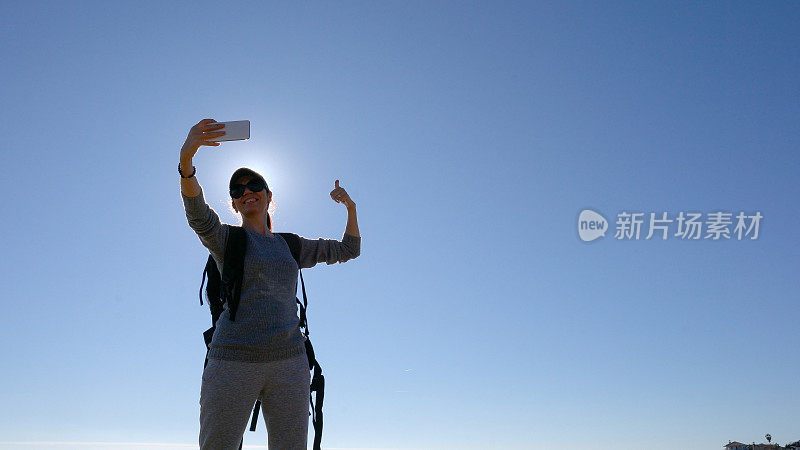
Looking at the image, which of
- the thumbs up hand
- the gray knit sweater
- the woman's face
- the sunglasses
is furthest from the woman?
the thumbs up hand

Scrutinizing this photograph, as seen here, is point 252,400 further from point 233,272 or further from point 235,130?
point 235,130

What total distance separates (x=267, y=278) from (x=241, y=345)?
0.59 meters

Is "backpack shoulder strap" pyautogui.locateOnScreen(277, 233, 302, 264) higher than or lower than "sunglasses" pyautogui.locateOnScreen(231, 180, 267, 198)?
lower

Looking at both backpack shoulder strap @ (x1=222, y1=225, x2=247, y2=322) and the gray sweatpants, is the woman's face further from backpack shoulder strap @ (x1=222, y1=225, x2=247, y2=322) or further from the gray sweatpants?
the gray sweatpants

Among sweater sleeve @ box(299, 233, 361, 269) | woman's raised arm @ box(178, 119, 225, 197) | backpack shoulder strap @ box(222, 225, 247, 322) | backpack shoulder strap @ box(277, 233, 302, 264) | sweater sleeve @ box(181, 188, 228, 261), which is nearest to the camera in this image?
woman's raised arm @ box(178, 119, 225, 197)

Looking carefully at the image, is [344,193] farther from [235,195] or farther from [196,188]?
[196,188]

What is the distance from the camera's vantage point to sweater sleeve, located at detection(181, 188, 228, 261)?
505cm

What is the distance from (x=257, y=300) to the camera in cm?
535

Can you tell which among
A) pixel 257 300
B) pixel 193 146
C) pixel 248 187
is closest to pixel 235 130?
pixel 193 146

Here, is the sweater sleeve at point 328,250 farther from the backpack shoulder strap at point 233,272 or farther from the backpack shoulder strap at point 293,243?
the backpack shoulder strap at point 233,272

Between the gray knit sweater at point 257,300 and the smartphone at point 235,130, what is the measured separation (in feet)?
1.52

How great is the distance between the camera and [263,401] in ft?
17.2

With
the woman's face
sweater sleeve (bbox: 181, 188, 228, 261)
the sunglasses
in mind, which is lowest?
sweater sleeve (bbox: 181, 188, 228, 261)

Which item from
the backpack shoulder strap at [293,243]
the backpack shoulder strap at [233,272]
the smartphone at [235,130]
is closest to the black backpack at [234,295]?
the backpack shoulder strap at [233,272]
